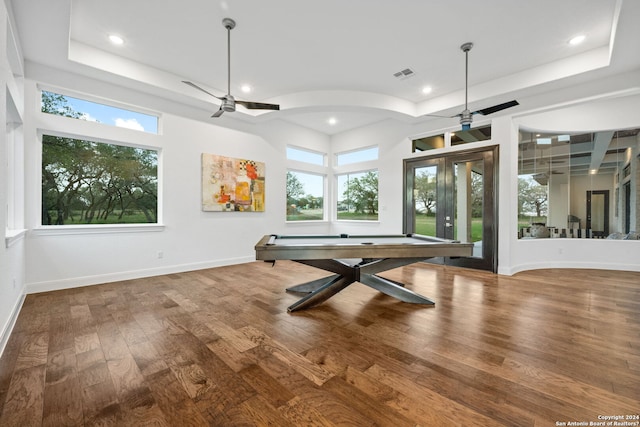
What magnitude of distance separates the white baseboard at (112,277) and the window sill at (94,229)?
638 mm

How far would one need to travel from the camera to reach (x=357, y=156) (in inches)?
279

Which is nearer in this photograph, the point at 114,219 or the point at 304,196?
the point at 114,219

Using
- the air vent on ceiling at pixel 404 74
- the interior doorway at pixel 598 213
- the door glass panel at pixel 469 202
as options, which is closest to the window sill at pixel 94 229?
the air vent on ceiling at pixel 404 74

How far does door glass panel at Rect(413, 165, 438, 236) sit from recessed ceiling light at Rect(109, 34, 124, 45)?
5.45 meters

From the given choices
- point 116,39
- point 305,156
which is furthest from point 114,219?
point 305,156

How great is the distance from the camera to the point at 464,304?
3.10m

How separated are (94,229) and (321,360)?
391 centimetres

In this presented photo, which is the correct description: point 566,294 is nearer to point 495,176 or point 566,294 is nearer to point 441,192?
point 495,176

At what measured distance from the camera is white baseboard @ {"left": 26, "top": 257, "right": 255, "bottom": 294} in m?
3.49

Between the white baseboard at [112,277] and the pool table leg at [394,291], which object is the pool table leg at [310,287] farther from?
the white baseboard at [112,277]

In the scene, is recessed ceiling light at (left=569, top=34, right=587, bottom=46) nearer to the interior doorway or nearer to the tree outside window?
the interior doorway

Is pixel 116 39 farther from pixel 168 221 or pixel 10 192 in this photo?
pixel 168 221

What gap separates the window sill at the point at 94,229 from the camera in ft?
11.6

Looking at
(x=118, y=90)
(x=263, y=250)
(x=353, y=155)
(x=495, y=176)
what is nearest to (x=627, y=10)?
(x=495, y=176)
